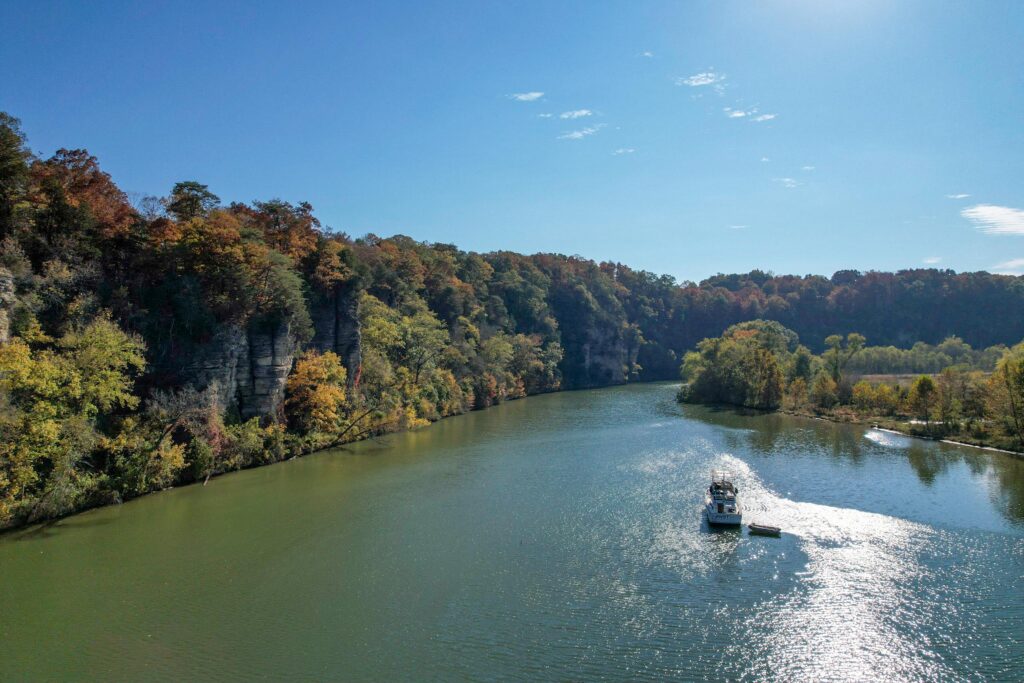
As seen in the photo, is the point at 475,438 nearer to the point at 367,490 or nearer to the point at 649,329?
the point at 367,490

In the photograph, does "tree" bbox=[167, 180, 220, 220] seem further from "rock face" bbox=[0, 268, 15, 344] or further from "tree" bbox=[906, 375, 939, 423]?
"tree" bbox=[906, 375, 939, 423]

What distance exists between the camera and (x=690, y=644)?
18359 mm

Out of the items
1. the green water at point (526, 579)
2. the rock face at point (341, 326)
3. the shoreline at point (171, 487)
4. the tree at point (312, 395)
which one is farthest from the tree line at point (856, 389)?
the tree at point (312, 395)

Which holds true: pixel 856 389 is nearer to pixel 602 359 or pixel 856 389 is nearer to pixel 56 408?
pixel 602 359

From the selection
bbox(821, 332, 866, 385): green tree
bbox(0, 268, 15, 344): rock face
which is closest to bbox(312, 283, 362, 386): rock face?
bbox(0, 268, 15, 344): rock face

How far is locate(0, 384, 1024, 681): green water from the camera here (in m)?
17.6

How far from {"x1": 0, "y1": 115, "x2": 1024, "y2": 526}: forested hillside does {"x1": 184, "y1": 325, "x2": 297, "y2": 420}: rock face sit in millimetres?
122

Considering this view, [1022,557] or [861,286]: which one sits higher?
[861,286]

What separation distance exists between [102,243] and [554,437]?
3706 cm

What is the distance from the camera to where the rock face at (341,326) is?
50250 millimetres

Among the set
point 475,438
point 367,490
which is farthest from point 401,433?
point 367,490

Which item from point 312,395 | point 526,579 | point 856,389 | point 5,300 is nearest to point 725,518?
point 526,579

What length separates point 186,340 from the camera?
35844 millimetres

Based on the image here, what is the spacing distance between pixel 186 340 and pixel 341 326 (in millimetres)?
16813
